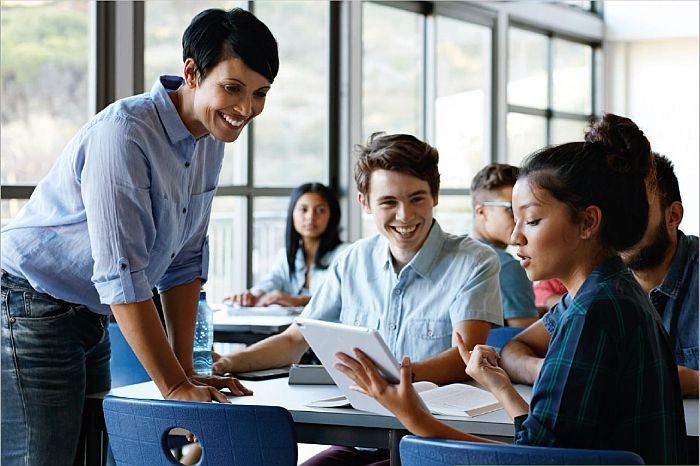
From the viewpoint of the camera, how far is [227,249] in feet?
20.4

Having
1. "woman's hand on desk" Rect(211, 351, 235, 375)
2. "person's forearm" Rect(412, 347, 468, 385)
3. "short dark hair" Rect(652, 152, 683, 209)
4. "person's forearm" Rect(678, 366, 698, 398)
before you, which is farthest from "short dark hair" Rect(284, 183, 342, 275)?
"person's forearm" Rect(678, 366, 698, 398)

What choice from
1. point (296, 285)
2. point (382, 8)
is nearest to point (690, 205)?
point (382, 8)

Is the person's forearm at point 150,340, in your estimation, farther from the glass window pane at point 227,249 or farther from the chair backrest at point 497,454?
the glass window pane at point 227,249

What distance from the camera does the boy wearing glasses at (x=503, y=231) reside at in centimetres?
371

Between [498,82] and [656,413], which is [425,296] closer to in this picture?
[656,413]

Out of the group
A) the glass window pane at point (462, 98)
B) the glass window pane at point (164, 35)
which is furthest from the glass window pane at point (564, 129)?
the glass window pane at point (164, 35)

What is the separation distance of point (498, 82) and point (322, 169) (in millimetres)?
2336

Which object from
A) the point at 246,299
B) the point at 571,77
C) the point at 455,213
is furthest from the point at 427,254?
the point at 571,77

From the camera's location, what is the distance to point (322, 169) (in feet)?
22.5

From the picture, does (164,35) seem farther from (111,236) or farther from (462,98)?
(111,236)

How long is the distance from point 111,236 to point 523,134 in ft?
24.5

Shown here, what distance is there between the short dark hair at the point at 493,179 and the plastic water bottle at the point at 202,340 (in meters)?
1.56

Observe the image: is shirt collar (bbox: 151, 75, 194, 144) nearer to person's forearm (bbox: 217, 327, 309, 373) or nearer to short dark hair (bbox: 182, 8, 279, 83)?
short dark hair (bbox: 182, 8, 279, 83)

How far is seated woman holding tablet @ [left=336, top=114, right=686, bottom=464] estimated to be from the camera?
1579mm
